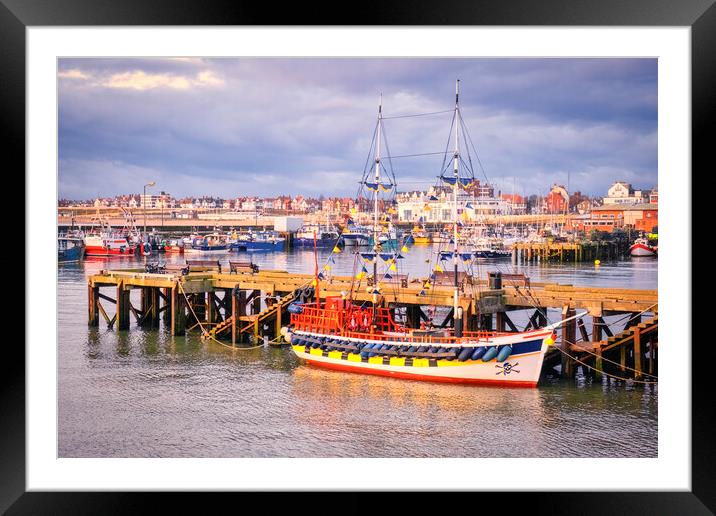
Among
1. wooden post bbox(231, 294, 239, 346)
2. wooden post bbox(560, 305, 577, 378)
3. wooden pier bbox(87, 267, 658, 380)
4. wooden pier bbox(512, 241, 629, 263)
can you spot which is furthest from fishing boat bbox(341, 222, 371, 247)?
wooden post bbox(560, 305, 577, 378)

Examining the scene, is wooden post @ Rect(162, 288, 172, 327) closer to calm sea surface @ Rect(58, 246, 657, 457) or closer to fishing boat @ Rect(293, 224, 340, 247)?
calm sea surface @ Rect(58, 246, 657, 457)

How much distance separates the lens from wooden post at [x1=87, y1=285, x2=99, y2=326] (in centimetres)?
1923

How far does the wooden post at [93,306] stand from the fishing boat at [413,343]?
588 cm

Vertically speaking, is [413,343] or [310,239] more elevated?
[310,239]

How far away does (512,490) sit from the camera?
9.38m

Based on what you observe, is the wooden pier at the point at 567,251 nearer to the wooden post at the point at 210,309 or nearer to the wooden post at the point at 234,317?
the wooden post at the point at 210,309

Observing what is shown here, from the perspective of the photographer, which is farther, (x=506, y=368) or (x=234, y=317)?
(x=234, y=317)

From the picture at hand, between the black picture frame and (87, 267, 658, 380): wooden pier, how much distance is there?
4106 millimetres

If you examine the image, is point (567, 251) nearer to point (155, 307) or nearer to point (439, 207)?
point (439, 207)

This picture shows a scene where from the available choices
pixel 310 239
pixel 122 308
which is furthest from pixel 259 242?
pixel 122 308
